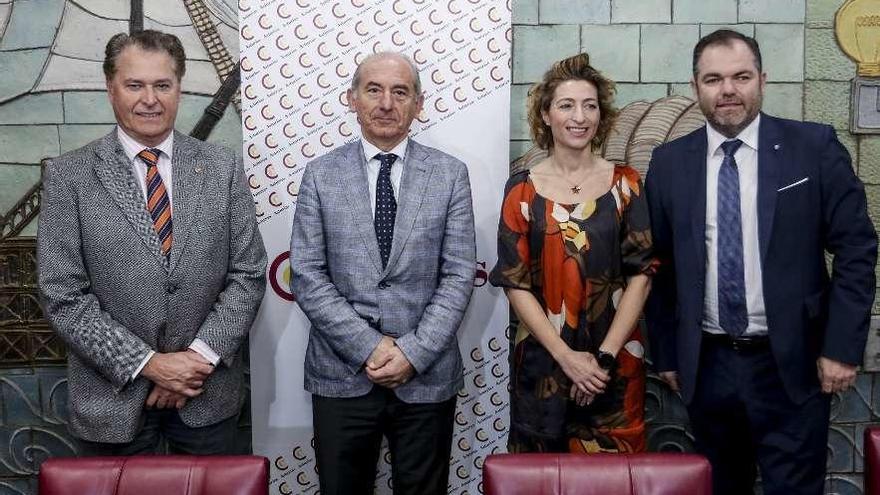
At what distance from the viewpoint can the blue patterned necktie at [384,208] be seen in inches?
105

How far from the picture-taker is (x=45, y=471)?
5.74ft

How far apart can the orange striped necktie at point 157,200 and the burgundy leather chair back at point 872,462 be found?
73.3 inches

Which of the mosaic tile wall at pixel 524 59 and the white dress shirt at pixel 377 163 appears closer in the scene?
the white dress shirt at pixel 377 163

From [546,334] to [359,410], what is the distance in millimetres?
616

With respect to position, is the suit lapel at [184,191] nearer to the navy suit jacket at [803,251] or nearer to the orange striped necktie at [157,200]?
the orange striped necktie at [157,200]

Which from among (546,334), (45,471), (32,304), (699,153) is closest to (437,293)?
(546,334)

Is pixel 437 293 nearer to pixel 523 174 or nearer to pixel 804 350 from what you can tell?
pixel 523 174

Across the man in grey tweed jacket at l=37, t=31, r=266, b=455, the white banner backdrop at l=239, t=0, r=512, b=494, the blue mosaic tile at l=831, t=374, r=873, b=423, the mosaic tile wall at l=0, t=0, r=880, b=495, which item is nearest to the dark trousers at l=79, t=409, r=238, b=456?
the man in grey tweed jacket at l=37, t=31, r=266, b=455

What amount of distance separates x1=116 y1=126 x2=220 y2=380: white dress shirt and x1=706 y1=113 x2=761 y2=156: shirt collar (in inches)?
62.7

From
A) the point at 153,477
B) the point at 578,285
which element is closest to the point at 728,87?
the point at 578,285

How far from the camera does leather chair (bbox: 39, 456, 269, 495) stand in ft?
5.73

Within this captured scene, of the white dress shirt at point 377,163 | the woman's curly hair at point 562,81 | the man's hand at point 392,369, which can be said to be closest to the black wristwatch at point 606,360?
the man's hand at point 392,369

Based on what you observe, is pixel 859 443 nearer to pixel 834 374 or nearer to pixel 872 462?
pixel 834 374

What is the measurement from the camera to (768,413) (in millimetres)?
2545
